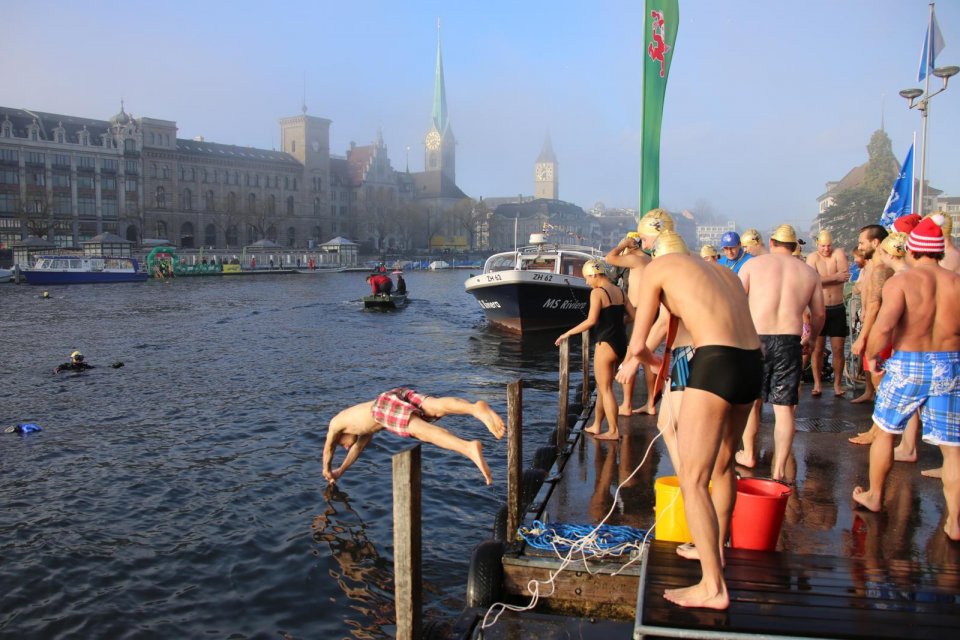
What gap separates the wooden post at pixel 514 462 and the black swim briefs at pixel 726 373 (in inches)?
101

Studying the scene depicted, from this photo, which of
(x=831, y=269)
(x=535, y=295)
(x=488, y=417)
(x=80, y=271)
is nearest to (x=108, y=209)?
(x=80, y=271)

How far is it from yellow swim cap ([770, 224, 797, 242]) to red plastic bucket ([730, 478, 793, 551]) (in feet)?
9.93

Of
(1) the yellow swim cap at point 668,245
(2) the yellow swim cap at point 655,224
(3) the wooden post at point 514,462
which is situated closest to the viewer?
(1) the yellow swim cap at point 668,245

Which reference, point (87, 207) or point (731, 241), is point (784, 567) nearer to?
point (731, 241)

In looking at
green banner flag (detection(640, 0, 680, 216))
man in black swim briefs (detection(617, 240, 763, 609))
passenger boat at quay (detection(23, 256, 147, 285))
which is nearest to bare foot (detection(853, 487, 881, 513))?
man in black swim briefs (detection(617, 240, 763, 609))

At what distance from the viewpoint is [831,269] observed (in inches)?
431

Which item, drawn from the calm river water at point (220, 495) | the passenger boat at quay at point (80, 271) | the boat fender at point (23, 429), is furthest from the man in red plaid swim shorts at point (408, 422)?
the passenger boat at quay at point (80, 271)

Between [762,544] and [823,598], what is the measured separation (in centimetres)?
83

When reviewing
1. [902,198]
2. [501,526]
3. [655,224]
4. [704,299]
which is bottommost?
[501,526]

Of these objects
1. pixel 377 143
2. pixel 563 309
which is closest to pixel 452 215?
pixel 377 143

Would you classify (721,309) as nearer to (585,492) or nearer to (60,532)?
(585,492)

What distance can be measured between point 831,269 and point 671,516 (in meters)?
7.30

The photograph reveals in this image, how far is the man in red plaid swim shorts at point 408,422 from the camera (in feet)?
22.7

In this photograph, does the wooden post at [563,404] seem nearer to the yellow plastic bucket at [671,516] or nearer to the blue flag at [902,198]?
the yellow plastic bucket at [671,516]
